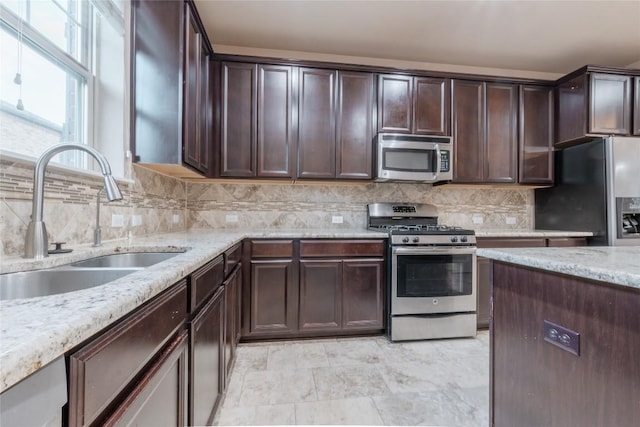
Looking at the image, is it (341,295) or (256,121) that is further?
(256,121)

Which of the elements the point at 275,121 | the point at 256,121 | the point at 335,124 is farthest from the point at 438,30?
the point at 256,121

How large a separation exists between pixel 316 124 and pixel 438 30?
134cm

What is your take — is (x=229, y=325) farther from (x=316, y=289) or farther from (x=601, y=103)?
(x=601, y=103)

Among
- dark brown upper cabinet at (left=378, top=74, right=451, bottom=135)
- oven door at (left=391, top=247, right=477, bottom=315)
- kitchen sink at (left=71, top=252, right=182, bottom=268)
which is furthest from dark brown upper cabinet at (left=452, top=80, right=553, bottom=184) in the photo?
kitchen sink at (left=71, top=252, right=182, bottom=268)

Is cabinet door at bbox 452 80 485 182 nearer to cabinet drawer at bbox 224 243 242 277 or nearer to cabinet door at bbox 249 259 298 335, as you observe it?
Result: cabinet door at bbox 249 259 298 335

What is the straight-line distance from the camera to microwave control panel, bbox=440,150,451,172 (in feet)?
8.65

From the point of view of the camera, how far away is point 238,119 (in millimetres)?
2480

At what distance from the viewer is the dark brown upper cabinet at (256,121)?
2461 mm

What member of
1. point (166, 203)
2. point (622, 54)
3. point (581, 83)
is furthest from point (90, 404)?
point (622, 54)

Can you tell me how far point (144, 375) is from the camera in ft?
2.31

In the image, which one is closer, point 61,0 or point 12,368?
point 12,368

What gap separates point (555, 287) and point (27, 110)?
2.20m

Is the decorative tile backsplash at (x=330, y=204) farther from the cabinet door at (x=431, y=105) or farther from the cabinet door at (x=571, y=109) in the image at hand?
the cabinet door at (x=571, y=109)

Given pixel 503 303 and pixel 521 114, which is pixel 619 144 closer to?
pixel 521 114
